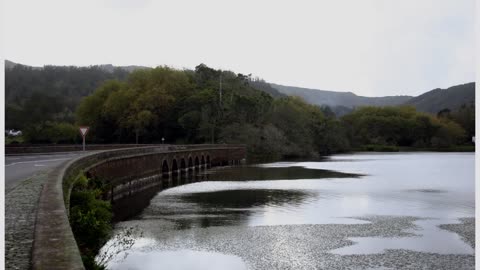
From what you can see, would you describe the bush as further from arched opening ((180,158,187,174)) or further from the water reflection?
arched opening ((180,158,187,174))

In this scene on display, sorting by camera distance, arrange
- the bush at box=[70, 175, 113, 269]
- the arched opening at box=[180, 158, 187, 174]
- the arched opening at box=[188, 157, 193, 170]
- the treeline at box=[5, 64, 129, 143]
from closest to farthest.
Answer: the bush at box=[70, 175, 113, 269], the arched opening at box=[180, 158, 187, 174], the arched opening at box=[188, 157, 193, 170], the treeline at box=[5, 64, 129, 143]

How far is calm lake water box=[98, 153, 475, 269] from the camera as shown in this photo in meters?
14.5

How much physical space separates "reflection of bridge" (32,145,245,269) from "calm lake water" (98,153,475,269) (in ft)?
6.63

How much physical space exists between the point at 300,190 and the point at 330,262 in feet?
58.3

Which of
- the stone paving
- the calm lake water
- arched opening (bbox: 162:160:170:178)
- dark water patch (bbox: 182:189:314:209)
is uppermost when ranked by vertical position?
the stone paving

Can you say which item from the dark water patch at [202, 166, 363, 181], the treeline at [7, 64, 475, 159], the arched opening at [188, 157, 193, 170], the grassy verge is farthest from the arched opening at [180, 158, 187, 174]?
the grassy verge

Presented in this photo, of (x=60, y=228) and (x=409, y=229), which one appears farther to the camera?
(x=409, y=229)

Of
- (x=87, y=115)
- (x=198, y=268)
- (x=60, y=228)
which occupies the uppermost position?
(x=87, y=115)

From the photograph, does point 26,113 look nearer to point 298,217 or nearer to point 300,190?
point 300,190

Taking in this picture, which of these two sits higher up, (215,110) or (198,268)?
(215,110)

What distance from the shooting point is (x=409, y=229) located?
18.3m

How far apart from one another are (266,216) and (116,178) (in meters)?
10.4

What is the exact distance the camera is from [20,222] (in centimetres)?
890

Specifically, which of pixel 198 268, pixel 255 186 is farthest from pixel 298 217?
pixel 255 186
